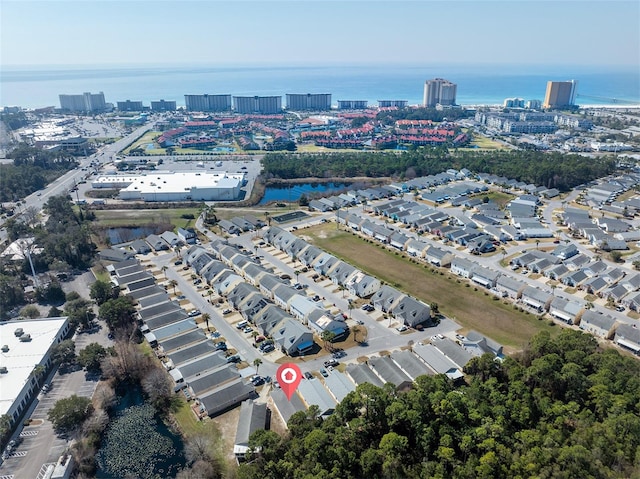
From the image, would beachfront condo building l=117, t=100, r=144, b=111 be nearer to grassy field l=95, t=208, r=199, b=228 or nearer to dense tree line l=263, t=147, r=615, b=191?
dense tree line l=263, t=147, r=615, b=191

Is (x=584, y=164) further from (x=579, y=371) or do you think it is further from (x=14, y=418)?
(x=14, y=418)

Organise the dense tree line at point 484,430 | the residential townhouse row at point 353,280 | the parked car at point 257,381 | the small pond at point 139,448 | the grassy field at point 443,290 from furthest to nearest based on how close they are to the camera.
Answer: the residential townhouse row at point 353,280, the grassy field at point 443,290, the parked car at point 257,381, the small pond at point 139,448, the dense tree line at point 484,430

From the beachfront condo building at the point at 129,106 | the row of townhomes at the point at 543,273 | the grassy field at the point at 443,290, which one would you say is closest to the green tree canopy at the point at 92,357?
the row of townhomes at the point at 543,273

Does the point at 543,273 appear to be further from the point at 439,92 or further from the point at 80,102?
the point at 80,102

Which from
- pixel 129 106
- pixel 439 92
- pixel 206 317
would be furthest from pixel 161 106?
pixel 206 317

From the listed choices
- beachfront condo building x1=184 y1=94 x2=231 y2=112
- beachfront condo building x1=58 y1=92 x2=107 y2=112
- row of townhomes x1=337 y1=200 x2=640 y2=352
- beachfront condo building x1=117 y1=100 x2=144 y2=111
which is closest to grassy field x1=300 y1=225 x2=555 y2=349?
row of townhomes x1=337 y1=200 x2=640 y2=352

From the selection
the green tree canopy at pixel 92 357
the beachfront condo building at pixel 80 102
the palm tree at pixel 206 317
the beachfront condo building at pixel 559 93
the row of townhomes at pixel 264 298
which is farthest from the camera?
the beachfront condo building at pixel 80 102

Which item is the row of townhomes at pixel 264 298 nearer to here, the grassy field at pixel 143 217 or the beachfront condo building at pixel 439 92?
the grassy field at pixel 143 217
